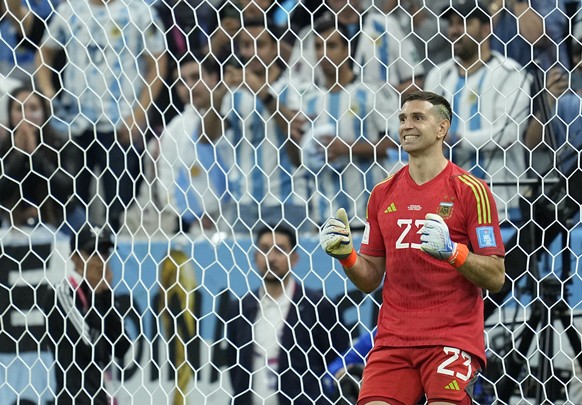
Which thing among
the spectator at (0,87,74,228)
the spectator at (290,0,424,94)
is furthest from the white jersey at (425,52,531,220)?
the spectator at (0,87,74,228)

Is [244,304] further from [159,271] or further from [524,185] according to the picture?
[524,185]

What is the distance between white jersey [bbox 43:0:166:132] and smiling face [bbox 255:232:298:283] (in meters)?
0.90

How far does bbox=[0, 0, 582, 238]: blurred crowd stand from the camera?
4.21m

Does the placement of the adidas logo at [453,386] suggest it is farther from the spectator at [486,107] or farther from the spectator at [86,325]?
the spectator at [86,325]

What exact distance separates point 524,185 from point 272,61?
48.2 inches

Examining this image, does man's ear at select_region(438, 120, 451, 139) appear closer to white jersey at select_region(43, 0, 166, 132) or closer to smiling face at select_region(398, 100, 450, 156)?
smiling face at select_region(398, 100, 450, 156)

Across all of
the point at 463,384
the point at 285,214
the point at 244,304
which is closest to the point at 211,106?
the point at 285,214

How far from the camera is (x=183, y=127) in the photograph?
450cm

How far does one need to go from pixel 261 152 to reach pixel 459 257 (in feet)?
6.13

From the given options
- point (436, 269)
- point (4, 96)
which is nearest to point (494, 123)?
point (436, 269)

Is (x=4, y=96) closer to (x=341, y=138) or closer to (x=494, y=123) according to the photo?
(x=341, y=138)

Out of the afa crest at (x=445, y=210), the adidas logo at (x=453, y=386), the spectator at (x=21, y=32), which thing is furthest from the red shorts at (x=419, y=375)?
the spectator at (x=21, y=32)

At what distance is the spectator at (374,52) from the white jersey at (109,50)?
671 mm

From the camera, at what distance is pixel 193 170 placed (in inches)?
175
